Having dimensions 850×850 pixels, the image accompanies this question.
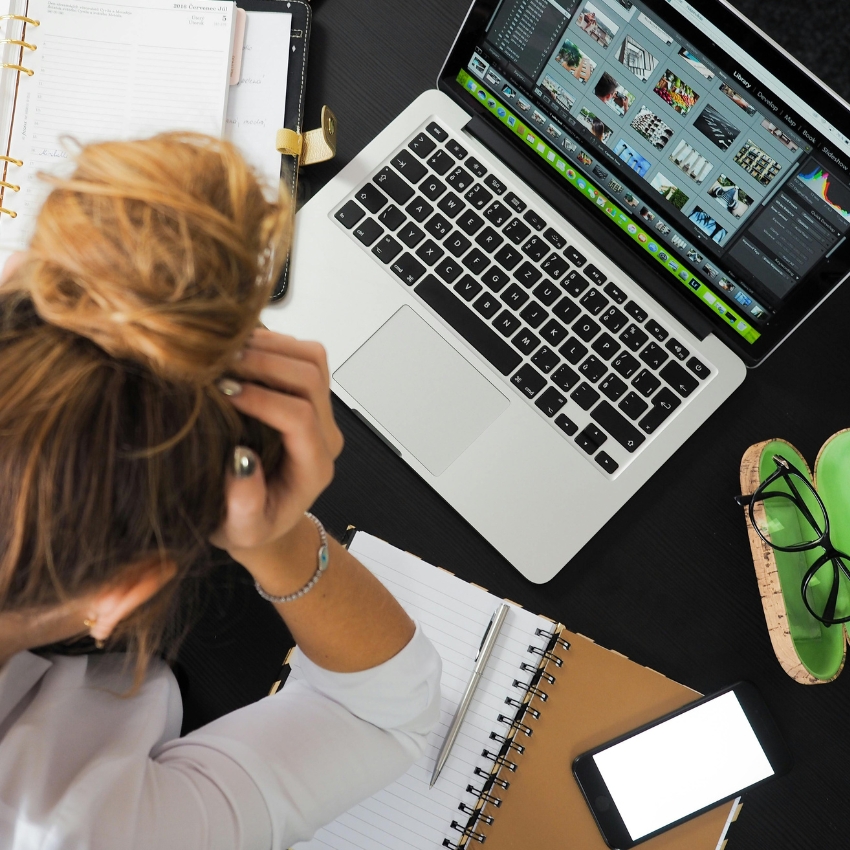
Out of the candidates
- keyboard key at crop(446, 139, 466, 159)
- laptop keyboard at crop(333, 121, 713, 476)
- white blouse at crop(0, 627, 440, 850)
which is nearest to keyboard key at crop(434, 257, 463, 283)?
laptop keyboard at crop(333, 121, 713, 476)

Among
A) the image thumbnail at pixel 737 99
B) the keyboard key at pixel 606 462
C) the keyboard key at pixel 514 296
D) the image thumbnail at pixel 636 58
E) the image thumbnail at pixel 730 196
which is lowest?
the keyboard key at pixel 606 462

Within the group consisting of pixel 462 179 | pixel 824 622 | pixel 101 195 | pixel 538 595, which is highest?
pixel 101 195

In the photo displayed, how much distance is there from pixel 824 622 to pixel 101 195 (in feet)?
2.20

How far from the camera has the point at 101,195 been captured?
0.96 feet

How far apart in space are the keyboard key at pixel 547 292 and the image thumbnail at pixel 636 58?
7.6 inches

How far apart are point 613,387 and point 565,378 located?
0.04 metres

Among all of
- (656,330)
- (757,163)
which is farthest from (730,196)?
(656,330)

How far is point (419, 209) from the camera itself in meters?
0.71

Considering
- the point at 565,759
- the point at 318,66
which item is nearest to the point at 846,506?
the point at 565,759

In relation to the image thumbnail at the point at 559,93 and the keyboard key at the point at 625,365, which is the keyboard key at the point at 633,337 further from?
the image thumbnail at the point at 559,93

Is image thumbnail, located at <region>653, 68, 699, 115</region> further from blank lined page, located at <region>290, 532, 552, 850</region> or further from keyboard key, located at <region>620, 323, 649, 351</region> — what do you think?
blank lined page, located at <region>290, 532, 552, 850</region>

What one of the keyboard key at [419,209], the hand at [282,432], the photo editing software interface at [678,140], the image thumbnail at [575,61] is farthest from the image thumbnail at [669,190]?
the hand at [282,432]

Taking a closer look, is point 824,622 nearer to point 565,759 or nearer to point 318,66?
point 565,759

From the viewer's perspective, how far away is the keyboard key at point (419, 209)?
28.1 inches
